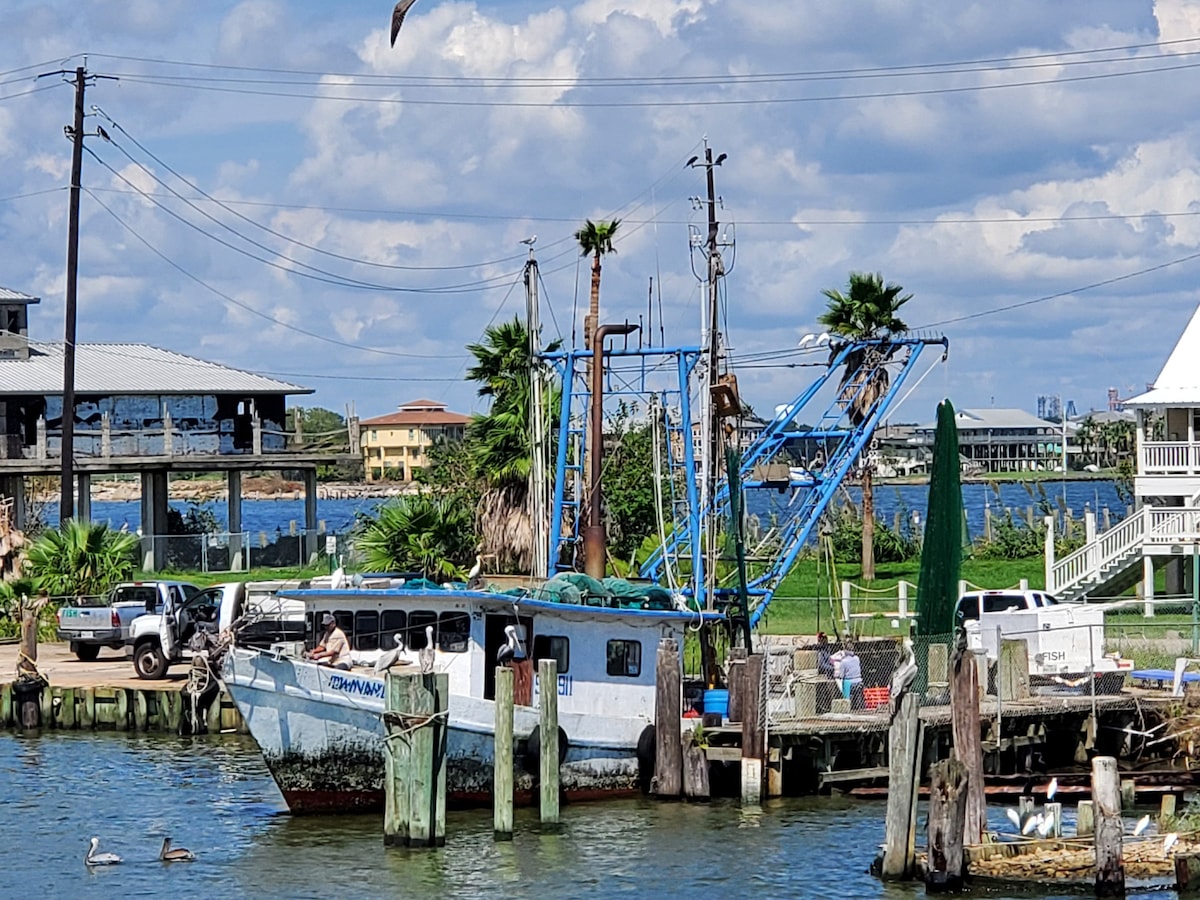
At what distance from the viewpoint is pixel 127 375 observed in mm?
68688

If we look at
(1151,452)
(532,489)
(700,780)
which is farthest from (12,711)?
(1151,452)

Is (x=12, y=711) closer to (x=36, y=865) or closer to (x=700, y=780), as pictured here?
(x=36, y=865)

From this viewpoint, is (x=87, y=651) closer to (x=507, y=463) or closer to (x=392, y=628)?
(x=507, y=463)

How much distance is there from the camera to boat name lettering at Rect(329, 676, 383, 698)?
32.2 m

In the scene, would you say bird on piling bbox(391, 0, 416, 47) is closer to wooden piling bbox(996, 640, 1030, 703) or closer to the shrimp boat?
the shrimp boat

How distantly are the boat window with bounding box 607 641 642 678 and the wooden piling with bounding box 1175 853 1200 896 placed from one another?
37.7 feet

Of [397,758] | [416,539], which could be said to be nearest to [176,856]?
[397,758]

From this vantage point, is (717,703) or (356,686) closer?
(356,686)

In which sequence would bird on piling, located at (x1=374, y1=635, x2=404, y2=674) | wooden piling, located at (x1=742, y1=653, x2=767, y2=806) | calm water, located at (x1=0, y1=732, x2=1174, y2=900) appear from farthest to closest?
wooden piling, located at (x1=742, y1=653, x2=767, y2=806) → bird on piling, located at (x1=374, y1=635, x2=404, y2=674) → calm water, located at (x1=0, y1=732, x2=1174, y2=900)

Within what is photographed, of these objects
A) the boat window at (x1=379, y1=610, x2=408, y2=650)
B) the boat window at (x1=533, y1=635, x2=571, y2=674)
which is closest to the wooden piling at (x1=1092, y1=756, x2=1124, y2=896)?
the boat window at (x1=533, y1=635, x2=571, y2=674)

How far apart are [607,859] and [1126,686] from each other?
12.4 metres

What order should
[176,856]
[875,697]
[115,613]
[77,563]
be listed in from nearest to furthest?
[176,856]
[875,697]
[115,613]
[77,563]

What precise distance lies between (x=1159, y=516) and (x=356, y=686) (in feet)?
84.4

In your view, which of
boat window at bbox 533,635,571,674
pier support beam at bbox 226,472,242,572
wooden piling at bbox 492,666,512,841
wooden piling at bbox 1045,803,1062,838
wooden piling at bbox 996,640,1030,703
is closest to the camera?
wooden piling at bbox 1045,803,1062,838
